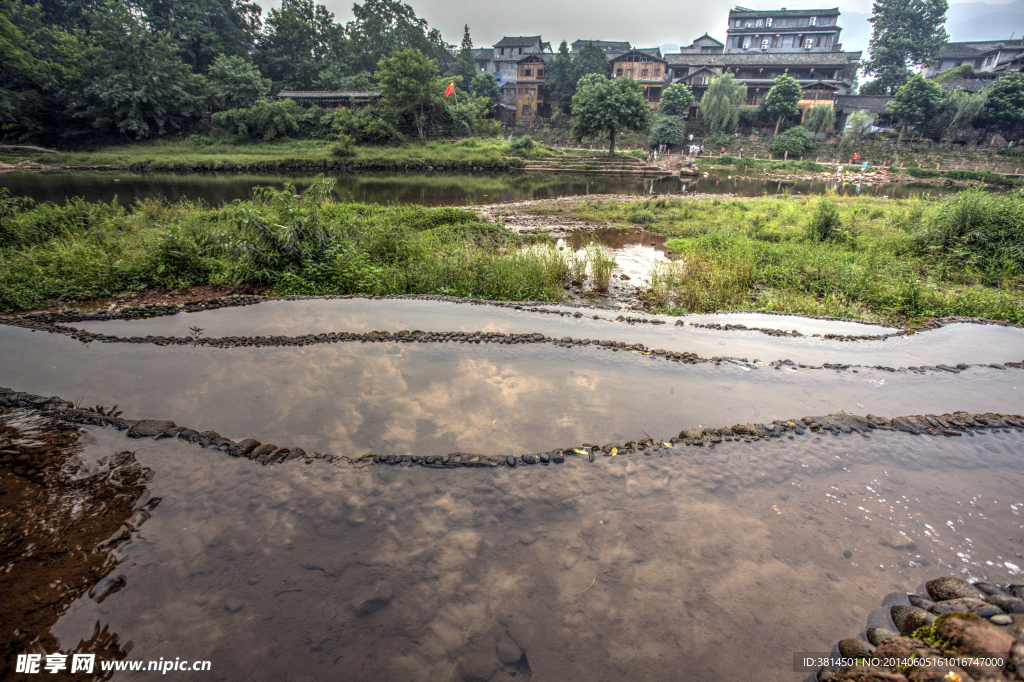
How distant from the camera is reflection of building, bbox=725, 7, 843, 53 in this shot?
6175 cm

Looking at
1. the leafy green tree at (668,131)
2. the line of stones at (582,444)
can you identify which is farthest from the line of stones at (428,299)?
the leafy green tree at (668,131)

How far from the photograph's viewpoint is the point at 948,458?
5.12 metres

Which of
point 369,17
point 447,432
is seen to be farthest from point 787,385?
point 369,17

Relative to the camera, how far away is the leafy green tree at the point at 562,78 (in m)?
57.5

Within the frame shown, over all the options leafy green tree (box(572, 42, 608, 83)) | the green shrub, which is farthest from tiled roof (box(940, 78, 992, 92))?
leafy green tree (box(572, 42, 608, 83))

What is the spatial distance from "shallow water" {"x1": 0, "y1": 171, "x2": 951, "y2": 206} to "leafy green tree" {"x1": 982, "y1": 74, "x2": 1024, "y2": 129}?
48.6 ft

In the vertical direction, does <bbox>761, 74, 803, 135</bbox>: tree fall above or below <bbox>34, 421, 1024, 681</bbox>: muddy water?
above

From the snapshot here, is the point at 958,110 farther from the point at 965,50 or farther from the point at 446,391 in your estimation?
the point at 446,391

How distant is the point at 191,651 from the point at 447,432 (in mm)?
2964

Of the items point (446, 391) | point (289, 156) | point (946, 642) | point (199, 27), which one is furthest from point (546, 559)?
point (199, 27)

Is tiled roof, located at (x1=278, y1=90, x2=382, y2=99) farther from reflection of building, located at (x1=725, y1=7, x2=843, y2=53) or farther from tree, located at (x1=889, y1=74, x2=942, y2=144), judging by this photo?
tree, located at (x1=889, y1=74, x2=942, y2=144)

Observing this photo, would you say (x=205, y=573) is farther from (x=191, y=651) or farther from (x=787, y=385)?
(x=787, y=385)

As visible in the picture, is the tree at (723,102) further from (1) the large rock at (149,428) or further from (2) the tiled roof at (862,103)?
(1) the large rock at (149,428)

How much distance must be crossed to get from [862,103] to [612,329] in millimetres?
64352
